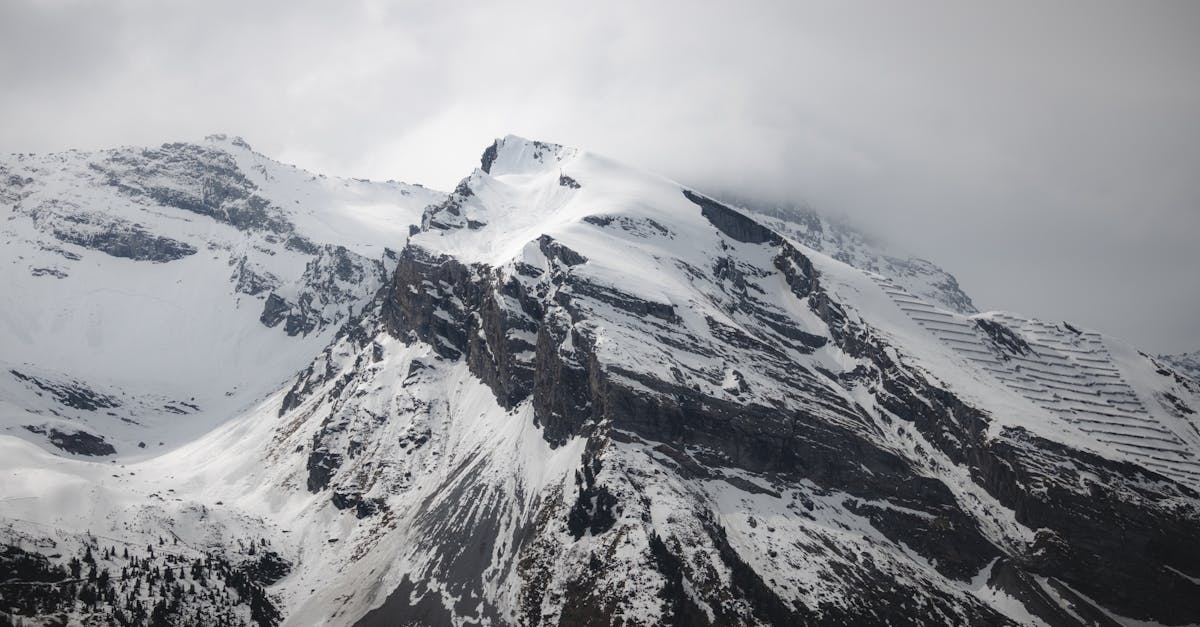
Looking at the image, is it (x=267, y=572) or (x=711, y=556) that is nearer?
(x=711, y=556)

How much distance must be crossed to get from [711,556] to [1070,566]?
76.5 metres

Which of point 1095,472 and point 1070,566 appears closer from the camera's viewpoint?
point 1070,566

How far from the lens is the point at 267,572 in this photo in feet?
611

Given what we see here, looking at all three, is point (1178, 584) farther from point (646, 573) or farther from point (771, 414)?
point (646, 573)


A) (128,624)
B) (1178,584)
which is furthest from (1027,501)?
(128,624)

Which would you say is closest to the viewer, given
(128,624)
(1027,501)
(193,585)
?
(128,624)

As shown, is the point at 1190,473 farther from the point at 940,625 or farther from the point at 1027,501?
the point at 940,625

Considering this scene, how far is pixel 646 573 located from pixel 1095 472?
108m

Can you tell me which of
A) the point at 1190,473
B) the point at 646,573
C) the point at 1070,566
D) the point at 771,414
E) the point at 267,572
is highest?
the point at 1190,473

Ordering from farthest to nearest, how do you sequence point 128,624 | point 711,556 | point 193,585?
point 193,585 < point 711,556 < point 128,624

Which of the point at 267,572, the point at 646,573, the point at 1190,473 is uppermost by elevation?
the point at 1190,473

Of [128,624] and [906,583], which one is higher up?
[906,583]

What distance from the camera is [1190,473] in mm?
189875

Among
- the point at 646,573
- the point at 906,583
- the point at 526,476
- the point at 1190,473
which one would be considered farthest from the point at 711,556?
the point at 1190,473
